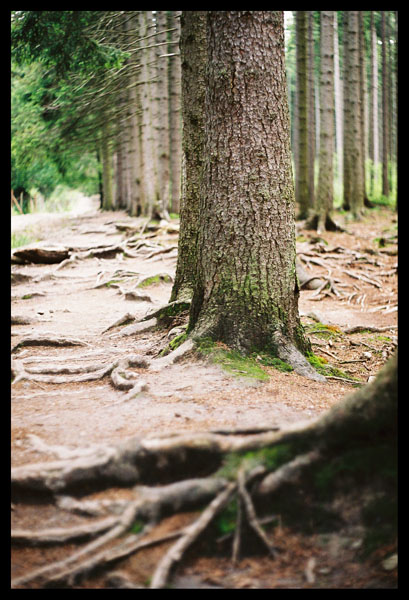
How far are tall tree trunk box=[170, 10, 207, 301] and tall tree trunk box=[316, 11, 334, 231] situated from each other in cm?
936

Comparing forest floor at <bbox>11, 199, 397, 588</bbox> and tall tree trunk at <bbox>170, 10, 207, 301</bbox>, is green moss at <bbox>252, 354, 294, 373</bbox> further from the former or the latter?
tall tree trunk at <bbox>170, 10, 207, 301</bbox>

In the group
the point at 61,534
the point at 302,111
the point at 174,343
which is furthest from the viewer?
the point at 302,111

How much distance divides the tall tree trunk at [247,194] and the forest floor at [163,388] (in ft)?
1.66

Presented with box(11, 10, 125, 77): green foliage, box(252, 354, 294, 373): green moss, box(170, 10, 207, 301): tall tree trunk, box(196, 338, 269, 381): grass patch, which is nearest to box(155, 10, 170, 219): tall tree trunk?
box(11, 10, 125, 77): green foliage

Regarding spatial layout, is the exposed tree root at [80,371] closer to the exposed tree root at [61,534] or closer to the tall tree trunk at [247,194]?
the tall tree trunk at [247,194]

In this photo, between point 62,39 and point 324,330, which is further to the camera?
point 62,39

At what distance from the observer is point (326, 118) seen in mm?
15672

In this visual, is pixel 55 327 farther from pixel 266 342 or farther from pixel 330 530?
pixel 330 530

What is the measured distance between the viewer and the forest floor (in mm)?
2611

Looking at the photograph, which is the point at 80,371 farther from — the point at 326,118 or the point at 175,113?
the point at 175,113

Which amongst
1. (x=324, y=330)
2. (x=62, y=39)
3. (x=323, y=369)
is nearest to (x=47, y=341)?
(x=323, y=369)

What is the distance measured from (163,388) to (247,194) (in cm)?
197

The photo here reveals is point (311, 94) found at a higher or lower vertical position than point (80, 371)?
higher
